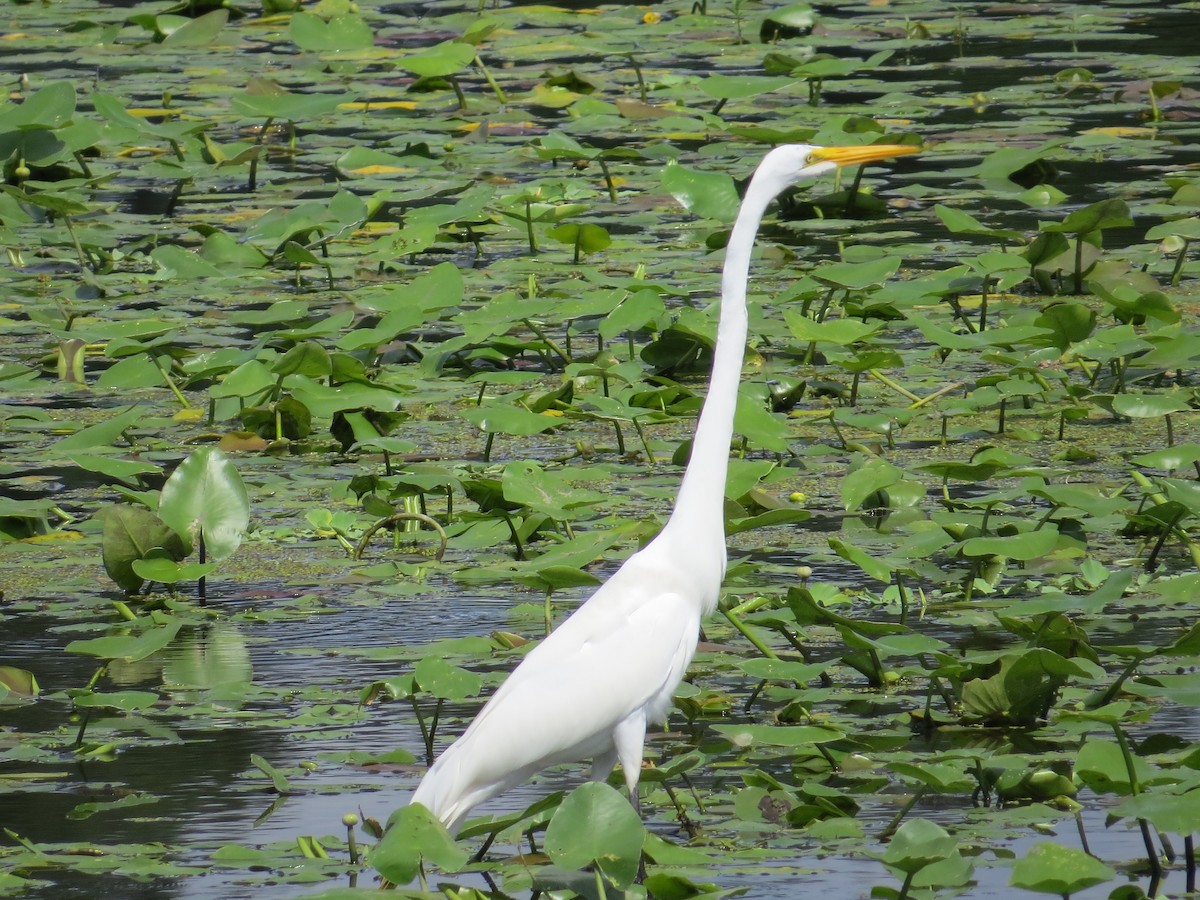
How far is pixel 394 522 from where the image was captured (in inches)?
175

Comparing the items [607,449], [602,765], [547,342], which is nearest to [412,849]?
[602,765]

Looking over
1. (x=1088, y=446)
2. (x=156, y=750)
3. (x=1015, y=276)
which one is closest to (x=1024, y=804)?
(x=156, y=750)

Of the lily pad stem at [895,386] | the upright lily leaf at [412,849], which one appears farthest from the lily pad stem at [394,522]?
the upright lily leaf at [412,849]

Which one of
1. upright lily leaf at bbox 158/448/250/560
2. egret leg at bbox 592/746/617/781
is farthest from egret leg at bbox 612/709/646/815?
upright lily leaf at bbox 158/448/250/560

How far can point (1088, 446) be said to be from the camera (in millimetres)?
4855

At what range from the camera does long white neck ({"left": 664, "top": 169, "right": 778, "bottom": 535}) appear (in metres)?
3.21

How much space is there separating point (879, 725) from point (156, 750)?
1.28 metres

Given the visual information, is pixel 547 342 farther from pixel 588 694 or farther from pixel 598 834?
pixel 598 834

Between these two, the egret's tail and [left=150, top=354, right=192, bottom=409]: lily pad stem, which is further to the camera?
[left=150, top=354, right=192, bottom=409]: lily pad stem

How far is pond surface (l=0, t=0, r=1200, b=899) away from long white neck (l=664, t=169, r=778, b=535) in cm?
24

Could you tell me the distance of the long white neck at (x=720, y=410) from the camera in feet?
10.5

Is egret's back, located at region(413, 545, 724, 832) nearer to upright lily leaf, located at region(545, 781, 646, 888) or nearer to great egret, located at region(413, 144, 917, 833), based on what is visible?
great egret, located at region(413, 144, 917, 833)

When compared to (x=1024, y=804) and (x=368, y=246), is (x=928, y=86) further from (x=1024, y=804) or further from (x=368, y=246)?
(x=1024, y=804)

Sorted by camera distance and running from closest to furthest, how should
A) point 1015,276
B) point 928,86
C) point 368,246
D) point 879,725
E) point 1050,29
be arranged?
point 879,725, point 1015,276, point 368,246, point 928,86, point 1050,29
